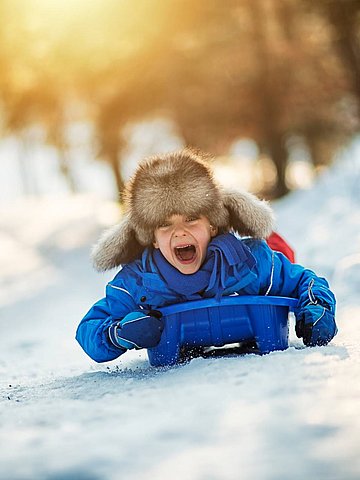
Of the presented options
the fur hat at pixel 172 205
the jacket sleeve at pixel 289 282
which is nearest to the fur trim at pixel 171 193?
the fur hat at pixel 172 205

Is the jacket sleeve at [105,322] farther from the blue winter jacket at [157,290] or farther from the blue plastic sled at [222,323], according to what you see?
the blue plastic sled at [222,323]

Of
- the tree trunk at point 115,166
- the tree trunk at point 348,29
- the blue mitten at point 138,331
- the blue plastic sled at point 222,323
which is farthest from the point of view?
the tree trunk at point 115,166

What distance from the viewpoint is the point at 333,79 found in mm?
16312

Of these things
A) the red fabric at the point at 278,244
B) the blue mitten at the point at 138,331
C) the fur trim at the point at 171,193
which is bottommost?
the blue mitten at the point at 138,331

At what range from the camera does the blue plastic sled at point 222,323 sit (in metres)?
3.43

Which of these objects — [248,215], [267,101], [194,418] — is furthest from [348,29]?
[194,418]

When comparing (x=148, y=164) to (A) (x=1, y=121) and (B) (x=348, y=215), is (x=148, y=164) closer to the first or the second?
(B) (x=348, y=215)

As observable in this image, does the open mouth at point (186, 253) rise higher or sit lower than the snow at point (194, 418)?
higher

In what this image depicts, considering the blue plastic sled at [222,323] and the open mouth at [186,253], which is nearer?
the blue plastic sled at [222,323]

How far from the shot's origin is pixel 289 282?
146 inches

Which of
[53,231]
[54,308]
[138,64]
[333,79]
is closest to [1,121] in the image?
[138,64]

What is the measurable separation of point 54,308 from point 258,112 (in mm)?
10098

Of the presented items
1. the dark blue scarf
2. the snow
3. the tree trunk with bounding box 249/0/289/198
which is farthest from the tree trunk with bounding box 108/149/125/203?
the dark blue scarf

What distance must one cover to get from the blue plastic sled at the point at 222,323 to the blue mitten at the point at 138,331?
0.40 feet
